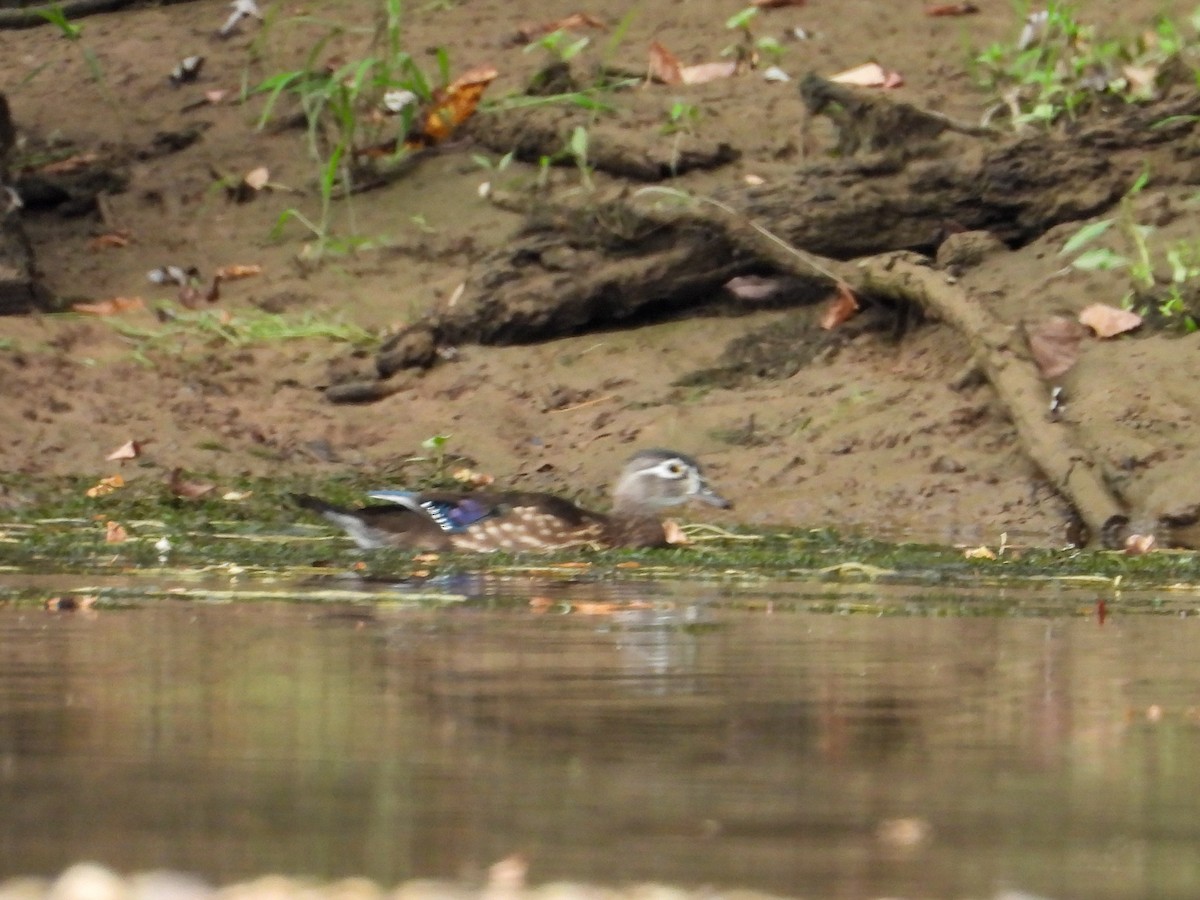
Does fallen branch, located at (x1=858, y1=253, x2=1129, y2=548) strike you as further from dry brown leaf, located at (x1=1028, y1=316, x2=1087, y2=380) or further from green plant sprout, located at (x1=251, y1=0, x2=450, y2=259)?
green plant sprout, located at (x1=251, y1=0, x2=450, y2=259)

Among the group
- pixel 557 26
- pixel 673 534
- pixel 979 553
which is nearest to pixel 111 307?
pixel 557 26

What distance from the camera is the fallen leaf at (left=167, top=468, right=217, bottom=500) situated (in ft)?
27.5

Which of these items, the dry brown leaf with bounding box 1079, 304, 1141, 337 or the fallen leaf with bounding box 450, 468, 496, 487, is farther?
the fallen leaf with bounding box 450, 468, 496, 487

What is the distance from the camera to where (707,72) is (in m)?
12.0

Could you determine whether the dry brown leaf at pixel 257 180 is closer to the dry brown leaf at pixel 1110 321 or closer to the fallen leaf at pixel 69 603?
the dry brown leaf at pixel 1110 321

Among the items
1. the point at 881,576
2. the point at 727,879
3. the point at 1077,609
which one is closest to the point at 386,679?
the point at 727,879

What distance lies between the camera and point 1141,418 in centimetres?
813

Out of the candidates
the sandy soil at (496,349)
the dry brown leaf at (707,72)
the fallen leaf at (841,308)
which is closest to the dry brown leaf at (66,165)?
the sandy soil at (496,349)

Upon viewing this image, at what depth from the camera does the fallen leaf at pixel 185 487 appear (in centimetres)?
838

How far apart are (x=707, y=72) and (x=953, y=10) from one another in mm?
1422

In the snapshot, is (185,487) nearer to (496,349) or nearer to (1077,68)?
(496,349)

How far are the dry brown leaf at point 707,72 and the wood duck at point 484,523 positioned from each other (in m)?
4.78

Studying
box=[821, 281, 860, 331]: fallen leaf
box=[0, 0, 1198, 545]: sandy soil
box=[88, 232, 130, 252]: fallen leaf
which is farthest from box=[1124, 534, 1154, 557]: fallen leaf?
box=[88, 232, 130, 252]: fallen leaf

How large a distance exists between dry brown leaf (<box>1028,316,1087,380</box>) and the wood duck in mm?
1892
